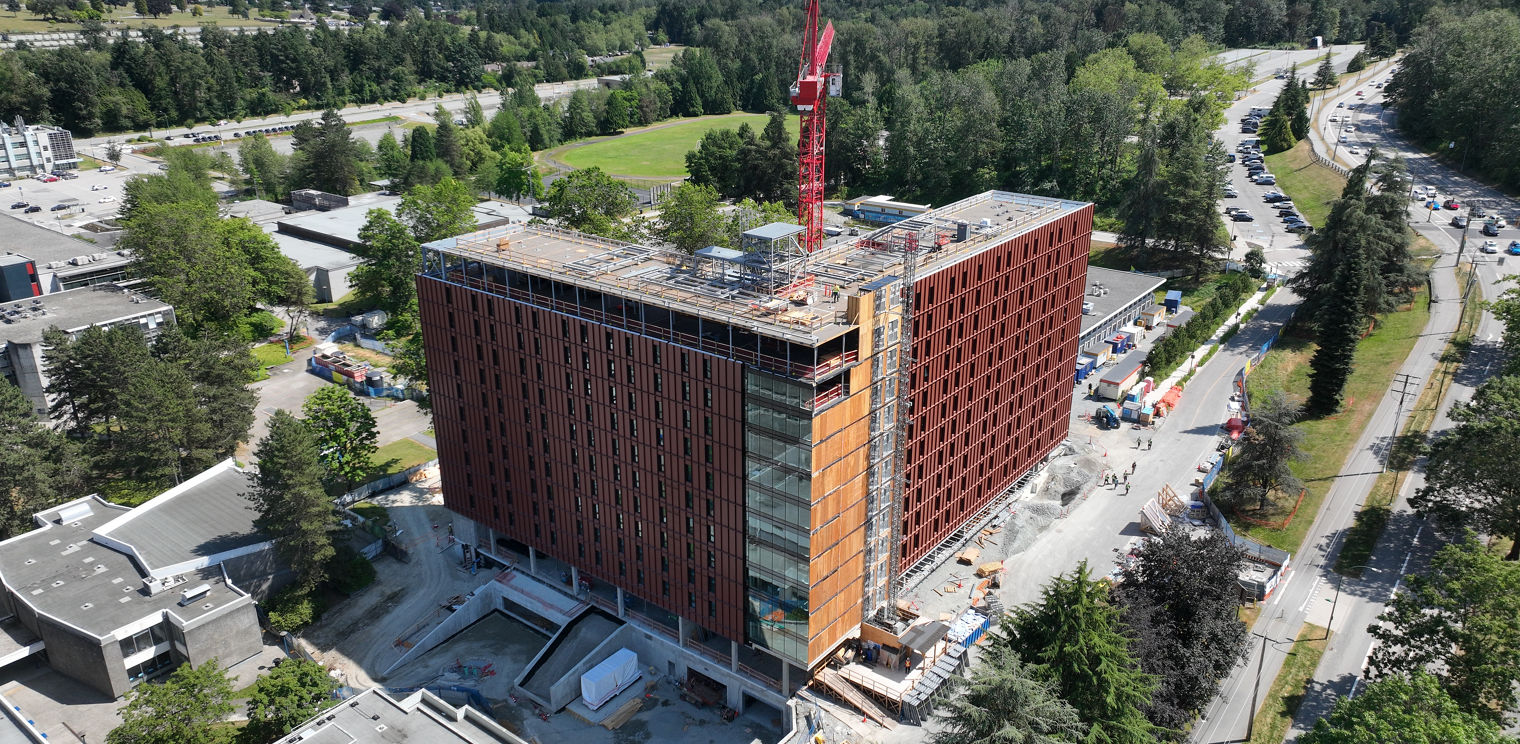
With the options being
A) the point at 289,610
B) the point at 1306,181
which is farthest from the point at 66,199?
the point at 1306,181

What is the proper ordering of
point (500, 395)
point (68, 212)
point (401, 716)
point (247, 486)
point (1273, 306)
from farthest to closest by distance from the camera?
point (68, 212)
point (1273, 306)
point (247, 486)
point (500, 395)
point (401, 716)

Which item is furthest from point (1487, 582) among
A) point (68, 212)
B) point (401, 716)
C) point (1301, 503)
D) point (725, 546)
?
point (68, 212)

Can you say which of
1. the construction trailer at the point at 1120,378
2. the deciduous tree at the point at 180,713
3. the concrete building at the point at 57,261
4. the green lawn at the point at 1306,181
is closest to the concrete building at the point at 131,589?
the deciduous tree at the point at 180,713

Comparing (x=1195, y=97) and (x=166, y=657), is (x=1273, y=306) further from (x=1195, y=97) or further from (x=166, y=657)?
(x=166, y=657)

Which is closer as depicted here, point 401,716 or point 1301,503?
point 401,716

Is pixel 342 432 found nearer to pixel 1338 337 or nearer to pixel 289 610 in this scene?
pixel 289 610

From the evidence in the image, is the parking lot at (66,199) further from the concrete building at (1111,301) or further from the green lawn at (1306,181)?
the green lawn at (1306,181)

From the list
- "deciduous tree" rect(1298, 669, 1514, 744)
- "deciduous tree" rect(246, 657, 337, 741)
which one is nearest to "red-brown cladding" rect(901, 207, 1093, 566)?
"deciduous tree" rect(1298, 669, 1514, 744)
